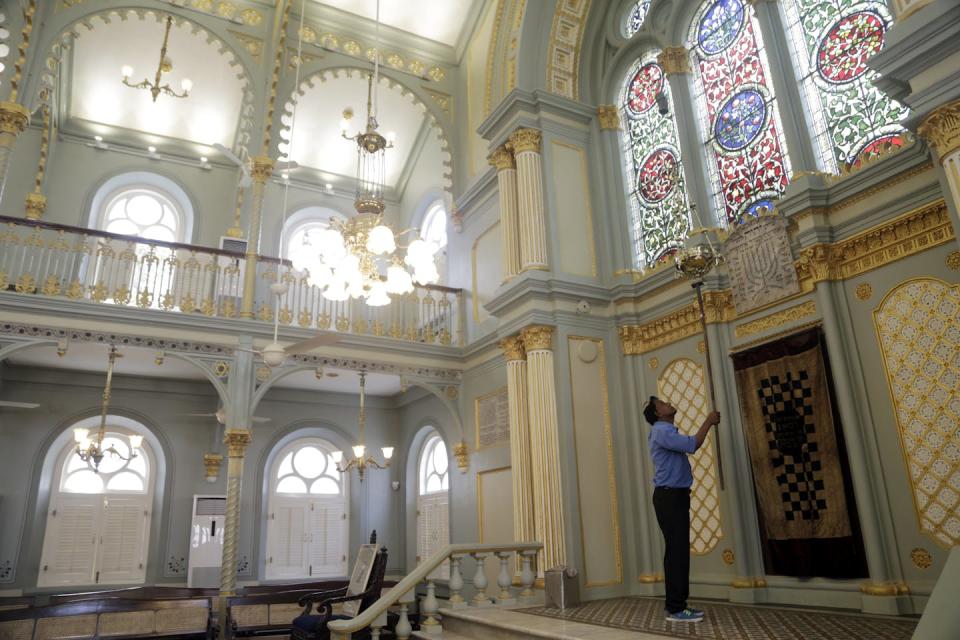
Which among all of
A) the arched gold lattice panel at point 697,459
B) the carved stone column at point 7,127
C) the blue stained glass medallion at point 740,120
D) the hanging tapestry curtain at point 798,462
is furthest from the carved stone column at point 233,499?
the blue stained glass medallion at point 740,120

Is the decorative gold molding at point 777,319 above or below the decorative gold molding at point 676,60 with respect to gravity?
below

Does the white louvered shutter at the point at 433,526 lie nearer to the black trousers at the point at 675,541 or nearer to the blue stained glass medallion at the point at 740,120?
the black trousers at the point at 675,541

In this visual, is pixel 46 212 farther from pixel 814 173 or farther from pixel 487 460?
pixel 814 173

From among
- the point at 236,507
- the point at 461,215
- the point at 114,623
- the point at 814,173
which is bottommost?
the point at 114,623

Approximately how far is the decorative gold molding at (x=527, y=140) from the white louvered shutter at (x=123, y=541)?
8.44 m

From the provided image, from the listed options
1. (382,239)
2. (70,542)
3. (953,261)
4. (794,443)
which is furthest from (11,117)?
(953,261)

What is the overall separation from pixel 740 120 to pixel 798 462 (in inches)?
144

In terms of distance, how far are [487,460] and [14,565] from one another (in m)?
7.19

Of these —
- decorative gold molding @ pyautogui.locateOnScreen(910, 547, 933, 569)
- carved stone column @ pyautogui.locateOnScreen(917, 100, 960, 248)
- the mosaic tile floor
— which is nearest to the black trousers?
the mosaic tile floor

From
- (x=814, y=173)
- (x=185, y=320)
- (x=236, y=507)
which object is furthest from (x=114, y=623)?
(x=814, y=173)

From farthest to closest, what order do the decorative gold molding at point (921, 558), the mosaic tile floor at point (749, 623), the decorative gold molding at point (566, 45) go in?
the decorative gold molding at point (566, 45)
the decorative gold molding at point (921, 558)
the mosaic tile floor at point (749, 623)

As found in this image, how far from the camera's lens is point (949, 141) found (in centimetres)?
414

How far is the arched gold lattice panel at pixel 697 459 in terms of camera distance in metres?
6.84

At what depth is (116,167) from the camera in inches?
469
